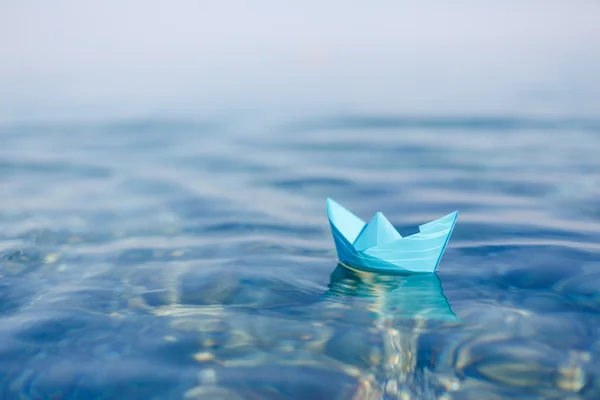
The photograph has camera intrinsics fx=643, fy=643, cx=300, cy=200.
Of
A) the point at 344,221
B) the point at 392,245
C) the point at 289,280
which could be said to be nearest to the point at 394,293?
the point at 392,245

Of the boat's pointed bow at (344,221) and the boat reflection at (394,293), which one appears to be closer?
the boat reflection at (394,293)

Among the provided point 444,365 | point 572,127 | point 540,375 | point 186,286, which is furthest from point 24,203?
point 572,127

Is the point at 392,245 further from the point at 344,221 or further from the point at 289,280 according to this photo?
the point at 289,280

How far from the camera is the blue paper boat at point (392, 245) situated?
263cm

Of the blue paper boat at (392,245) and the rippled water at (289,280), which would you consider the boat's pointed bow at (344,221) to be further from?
the rippled water at (289,280)

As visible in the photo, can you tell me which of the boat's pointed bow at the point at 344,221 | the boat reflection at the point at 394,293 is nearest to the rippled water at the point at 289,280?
the boat reflection at the point at 394,293

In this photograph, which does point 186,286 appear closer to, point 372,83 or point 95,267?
point 95,267

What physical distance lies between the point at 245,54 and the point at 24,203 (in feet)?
42.1

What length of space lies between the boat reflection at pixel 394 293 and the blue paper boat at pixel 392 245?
0.06 metres

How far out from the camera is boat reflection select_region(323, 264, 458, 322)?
2576 millimetres

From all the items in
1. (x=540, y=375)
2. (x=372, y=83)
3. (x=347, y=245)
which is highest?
(x=372, y=83)

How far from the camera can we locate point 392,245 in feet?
8.67

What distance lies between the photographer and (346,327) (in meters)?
2.48

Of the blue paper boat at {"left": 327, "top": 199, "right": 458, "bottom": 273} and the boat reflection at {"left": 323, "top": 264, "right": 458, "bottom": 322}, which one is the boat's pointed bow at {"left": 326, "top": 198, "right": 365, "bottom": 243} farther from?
the boat reflection at {"left": 323, "top": 264, "right": 458, "bottom": 322}
